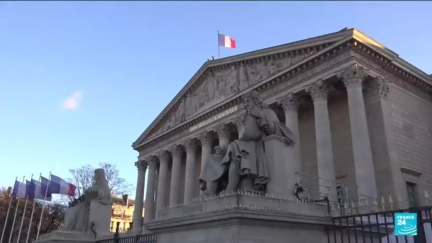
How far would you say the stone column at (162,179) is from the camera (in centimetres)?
3944

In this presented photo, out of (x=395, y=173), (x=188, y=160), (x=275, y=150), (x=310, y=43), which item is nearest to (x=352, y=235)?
(x=275, y=150)

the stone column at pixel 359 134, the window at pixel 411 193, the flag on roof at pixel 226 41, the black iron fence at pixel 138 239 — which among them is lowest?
the black iron fence at pixel 138 239

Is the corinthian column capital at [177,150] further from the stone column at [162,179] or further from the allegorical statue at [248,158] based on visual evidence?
the allegorical statue at [248,158]

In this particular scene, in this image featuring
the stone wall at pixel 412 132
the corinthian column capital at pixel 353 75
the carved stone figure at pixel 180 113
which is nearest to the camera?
the corinthian column capital at pixel 353 75

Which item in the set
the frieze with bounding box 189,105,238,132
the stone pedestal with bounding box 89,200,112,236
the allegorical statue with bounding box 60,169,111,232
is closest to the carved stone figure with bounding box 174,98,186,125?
the frieze with bounding box 189,105,238,132

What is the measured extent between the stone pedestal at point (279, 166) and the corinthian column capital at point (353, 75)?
16.4 m

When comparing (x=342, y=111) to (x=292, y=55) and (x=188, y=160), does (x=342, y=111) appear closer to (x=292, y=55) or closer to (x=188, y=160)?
(x=292, y=55)

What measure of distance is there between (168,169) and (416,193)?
86.2 ft

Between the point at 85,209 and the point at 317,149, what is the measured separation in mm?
15042

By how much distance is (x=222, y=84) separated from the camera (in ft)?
114

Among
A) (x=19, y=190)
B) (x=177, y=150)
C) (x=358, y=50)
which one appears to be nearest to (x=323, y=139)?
(x=358, y=50)

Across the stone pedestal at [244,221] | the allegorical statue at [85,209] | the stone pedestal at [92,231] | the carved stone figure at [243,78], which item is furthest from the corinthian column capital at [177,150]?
the stone pedestal at [244,221]

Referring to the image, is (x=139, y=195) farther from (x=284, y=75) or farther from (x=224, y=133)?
(x=284, y=75)

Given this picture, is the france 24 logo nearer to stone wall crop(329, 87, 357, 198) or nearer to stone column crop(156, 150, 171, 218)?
stone wall crop(329, 87, 357, 198)
